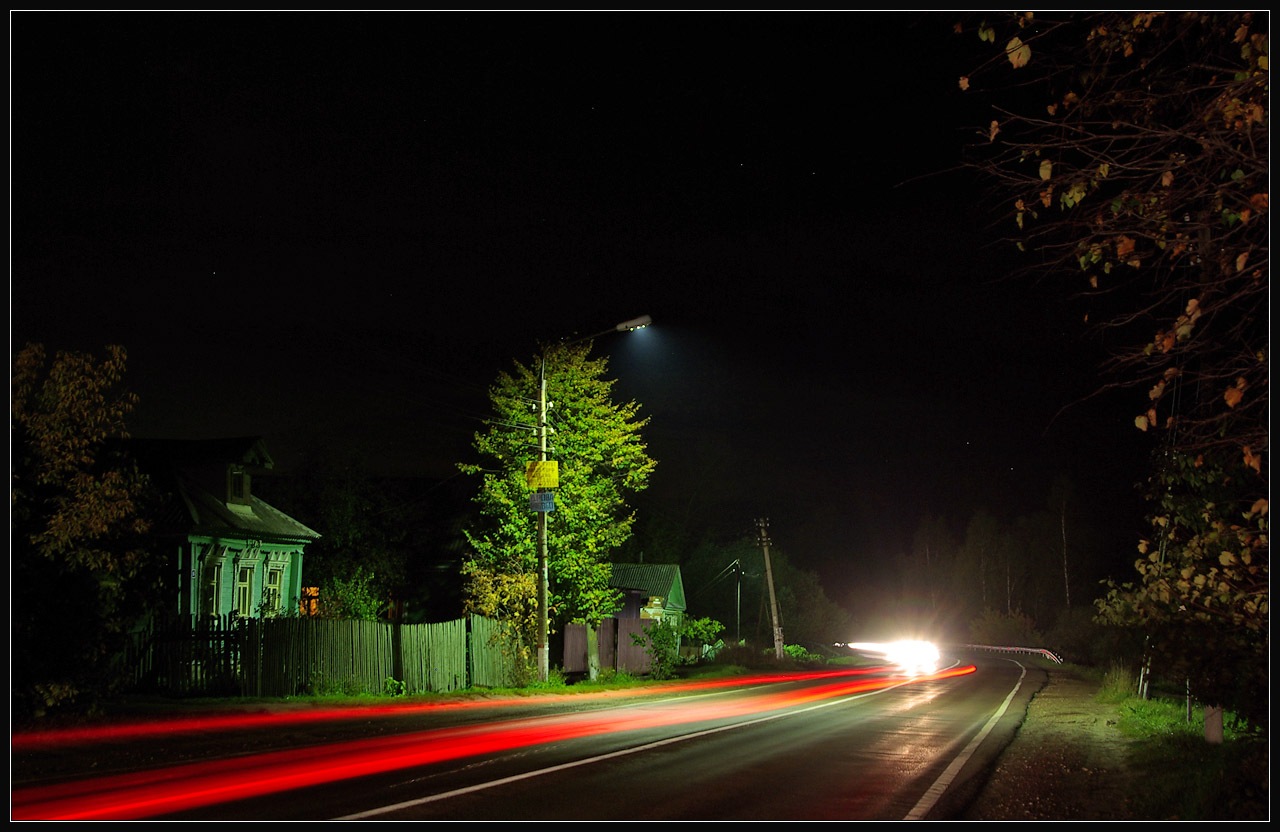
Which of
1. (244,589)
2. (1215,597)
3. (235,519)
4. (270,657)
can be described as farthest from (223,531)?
(1215,597)

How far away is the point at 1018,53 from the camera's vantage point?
606cm

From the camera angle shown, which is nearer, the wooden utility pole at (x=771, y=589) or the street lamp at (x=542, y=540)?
the street lamp at (x=542, y=540)

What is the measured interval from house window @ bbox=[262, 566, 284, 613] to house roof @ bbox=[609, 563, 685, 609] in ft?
91.5

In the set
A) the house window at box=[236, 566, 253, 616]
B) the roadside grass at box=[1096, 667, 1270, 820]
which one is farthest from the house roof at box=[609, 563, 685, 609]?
the roadside grass at box=[1096, 667, 1270, 820]

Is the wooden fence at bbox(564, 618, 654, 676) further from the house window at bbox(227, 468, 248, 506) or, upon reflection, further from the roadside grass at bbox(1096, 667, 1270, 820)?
the roadside grass at bbox(1096, 667, 1270, 820)

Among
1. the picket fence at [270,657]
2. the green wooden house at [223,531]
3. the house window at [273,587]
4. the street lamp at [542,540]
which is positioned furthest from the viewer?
the house window at [273,587]

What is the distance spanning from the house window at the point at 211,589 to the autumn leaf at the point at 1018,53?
97.3 ft

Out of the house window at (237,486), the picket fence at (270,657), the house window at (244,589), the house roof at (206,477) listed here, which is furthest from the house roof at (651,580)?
the picket fence at (270,657)

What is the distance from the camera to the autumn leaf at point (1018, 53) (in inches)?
238

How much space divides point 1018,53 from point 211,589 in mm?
30502

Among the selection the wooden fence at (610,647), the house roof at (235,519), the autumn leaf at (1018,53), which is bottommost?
the wooden fence at (610,647)

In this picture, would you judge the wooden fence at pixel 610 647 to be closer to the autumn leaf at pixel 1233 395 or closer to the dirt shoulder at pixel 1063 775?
the dirt shoulder at pixel 1063 775

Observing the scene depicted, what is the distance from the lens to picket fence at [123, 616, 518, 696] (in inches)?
894

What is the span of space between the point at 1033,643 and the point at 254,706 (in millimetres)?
83611
